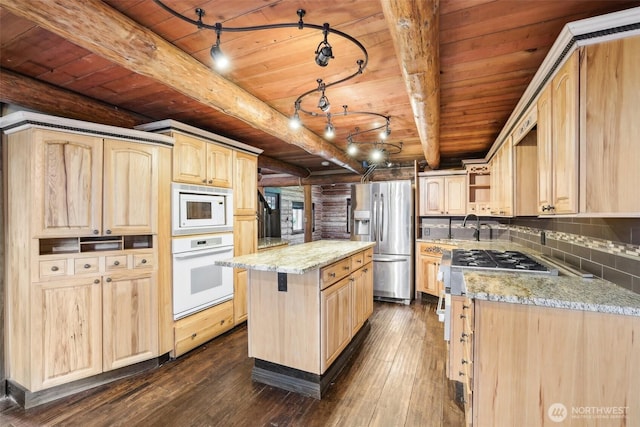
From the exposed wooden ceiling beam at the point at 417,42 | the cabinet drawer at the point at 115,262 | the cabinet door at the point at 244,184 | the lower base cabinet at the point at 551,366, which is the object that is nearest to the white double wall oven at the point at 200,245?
the cabinet door at the point at 244,184

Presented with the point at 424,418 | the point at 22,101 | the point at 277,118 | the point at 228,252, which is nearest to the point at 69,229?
the point at 22,101

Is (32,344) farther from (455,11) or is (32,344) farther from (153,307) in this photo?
(455,11)

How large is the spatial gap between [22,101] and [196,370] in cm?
246

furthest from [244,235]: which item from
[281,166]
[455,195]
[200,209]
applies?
[455,195]

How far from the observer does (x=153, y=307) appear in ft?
8.30

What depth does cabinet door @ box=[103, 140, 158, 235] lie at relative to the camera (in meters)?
2.33

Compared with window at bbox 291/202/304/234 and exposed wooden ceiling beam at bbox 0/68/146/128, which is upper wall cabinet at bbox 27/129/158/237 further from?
window at bbox 291/202/304/234

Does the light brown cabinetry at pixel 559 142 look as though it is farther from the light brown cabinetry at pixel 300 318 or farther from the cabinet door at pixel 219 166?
the cabinet door at pixel 219 166

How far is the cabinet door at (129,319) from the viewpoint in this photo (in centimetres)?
232

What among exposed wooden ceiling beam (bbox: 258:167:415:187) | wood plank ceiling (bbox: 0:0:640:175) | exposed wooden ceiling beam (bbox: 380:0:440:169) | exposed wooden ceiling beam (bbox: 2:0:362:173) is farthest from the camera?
exposed wooden ceiling beam (bbox: 258:167:415:187)

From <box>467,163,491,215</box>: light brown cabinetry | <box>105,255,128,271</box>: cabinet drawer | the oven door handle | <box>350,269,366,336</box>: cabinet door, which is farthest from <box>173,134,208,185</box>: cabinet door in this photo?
<box>467,163,491,215</box>: light brown cabinetry

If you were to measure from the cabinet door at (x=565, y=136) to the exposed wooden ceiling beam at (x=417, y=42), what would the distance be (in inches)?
24.1

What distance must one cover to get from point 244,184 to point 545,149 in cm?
291

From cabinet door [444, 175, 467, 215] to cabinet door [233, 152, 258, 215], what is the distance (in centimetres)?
303
